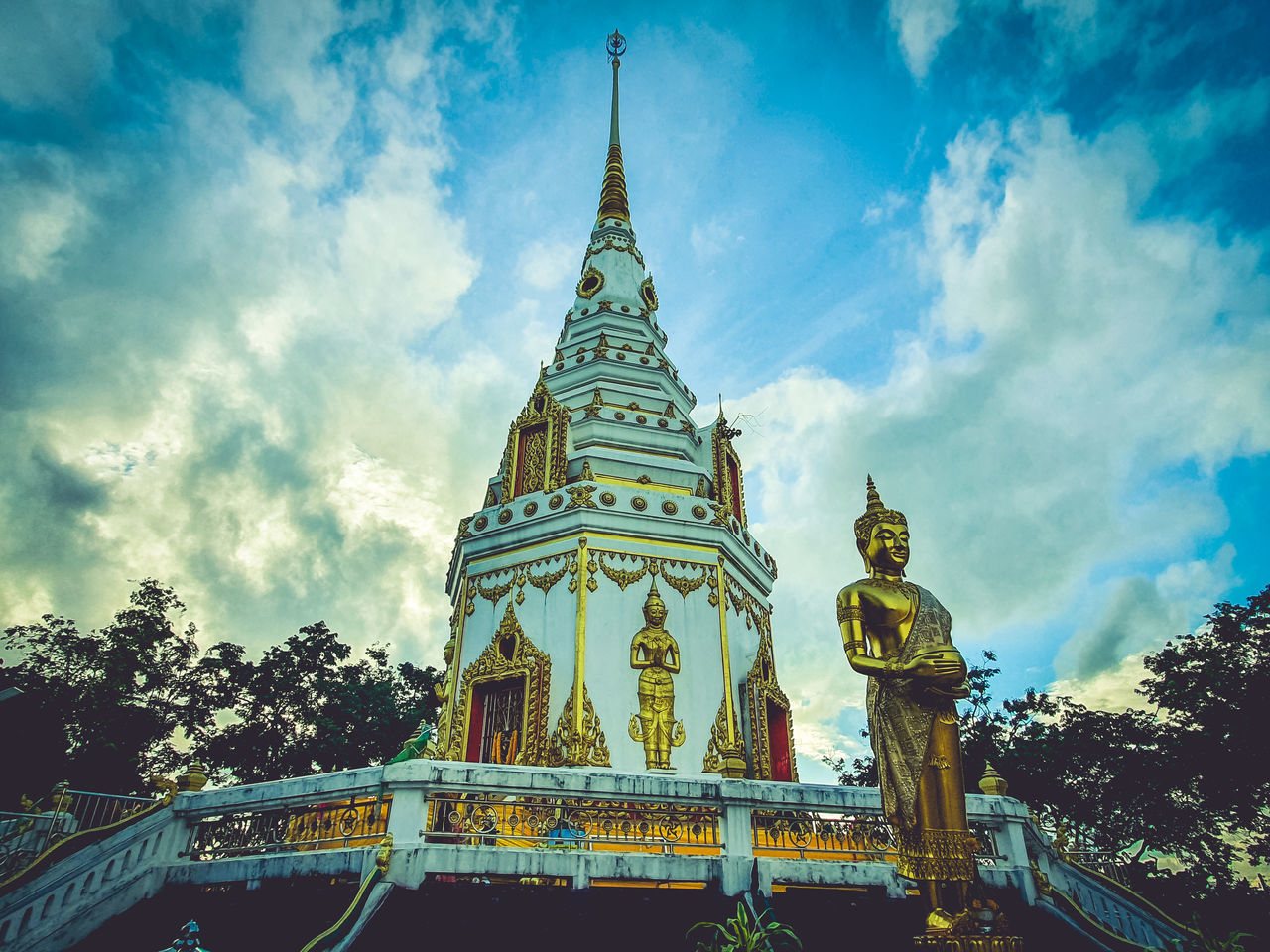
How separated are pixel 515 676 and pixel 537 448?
233 inches

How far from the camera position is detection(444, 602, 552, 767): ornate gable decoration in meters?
14.9

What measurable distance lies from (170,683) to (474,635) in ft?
73.0

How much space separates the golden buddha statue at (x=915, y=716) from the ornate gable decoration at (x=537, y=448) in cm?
1112

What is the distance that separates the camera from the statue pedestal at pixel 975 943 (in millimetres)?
6125

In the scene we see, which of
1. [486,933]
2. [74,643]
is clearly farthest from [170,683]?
[486,933]

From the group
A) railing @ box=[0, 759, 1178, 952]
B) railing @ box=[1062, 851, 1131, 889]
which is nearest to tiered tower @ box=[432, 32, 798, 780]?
railing @ box=[0, 759, 1178, 952]

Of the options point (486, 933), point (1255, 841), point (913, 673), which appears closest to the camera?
point (913, 673)

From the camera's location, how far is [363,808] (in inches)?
365

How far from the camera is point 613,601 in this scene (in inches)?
634

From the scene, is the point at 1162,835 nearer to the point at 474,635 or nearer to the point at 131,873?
the point at 474,635

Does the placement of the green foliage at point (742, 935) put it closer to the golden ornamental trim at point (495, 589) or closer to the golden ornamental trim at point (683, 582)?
the golden ornamental trim at point (683, 582)

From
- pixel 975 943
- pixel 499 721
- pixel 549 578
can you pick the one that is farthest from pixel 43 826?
pixel 975 943

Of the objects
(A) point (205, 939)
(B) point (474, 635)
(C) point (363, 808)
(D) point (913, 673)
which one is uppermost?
(B) point (474, 635)

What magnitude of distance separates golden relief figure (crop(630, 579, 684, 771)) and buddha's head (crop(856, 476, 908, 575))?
8080 millimetres
